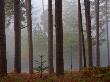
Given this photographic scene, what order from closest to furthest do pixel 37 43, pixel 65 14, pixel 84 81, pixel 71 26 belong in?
1. pixel 84 81
2. pixel 37 43
3. pixel 71 26
4. pixel 65 14

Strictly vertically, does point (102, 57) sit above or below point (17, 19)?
below

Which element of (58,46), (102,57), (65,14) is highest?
(65,14)

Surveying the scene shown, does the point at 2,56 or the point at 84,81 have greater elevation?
the point at 2,56

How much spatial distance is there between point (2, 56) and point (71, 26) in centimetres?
4960

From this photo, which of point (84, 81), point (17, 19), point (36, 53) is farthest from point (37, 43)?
point (84, 81)

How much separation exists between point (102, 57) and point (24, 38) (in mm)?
20237

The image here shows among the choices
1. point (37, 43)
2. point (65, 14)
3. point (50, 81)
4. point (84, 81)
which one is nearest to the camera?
point (84, 81)

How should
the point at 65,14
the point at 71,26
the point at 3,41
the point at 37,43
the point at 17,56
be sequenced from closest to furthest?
1. the point at 3,41
2. the point at 17,56
3. the point at 37,43
4. the point at 71,26
5. the point at 65,14

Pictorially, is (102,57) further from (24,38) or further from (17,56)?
(17,56)

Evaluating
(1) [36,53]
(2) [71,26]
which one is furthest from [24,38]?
(2) [71,26]

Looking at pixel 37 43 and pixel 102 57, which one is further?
pixel 102 57

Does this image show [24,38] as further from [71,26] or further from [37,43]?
[71,26]

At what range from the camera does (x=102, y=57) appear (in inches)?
2552

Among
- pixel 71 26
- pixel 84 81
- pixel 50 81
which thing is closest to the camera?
pixel 84 81
